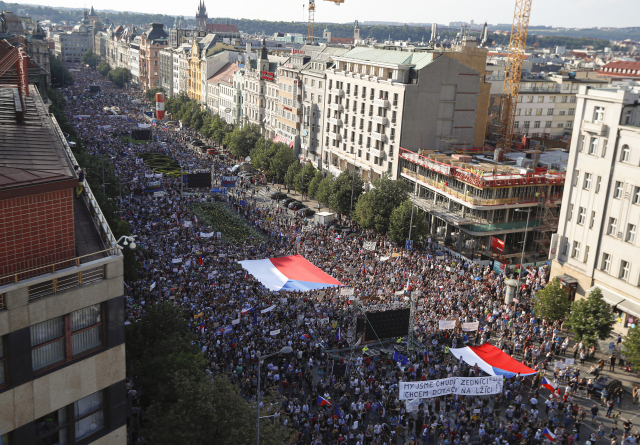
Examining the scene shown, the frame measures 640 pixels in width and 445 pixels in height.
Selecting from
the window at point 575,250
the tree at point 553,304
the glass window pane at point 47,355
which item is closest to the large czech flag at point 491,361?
the tree at point 553,304

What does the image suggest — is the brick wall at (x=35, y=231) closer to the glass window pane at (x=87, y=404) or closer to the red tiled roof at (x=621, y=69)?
the glass window pane at (x=87, y=404)

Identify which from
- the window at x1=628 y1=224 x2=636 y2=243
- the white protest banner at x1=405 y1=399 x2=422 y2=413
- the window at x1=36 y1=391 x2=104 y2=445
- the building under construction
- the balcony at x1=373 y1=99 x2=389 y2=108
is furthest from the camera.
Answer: the balcony at x1=373 y1=99 x2=389 y2=108

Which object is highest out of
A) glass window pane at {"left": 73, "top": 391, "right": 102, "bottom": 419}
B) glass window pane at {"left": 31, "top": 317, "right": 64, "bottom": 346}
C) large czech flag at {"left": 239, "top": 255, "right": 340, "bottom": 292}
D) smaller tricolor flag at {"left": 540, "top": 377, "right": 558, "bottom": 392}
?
glass window pane at {"left": 31, "top": 317, "right": 64, "bottom": 346}

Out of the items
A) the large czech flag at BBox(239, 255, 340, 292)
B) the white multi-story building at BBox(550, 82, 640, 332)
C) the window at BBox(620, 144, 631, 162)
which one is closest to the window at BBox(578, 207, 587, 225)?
the white multi-story building at BBox(550, 82, 640, 332)

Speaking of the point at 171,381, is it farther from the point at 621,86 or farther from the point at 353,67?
the point at 353,67

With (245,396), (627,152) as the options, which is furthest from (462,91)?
(245,396)

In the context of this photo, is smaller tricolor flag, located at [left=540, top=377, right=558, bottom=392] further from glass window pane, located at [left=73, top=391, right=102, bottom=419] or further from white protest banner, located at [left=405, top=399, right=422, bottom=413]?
glass window pane, located at [left=73, top=391, right=102, bottom=419]

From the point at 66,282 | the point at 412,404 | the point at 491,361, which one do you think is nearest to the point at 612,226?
the point at 491,361
